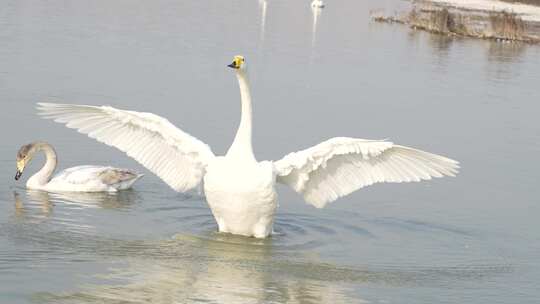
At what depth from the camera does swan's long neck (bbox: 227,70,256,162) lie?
1099cm

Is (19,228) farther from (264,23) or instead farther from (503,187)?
(264,23)

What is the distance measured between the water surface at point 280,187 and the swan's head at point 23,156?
17 centimetres

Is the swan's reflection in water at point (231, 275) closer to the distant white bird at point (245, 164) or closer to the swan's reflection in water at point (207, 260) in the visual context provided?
the swan's reflection in water at point (207, 260)

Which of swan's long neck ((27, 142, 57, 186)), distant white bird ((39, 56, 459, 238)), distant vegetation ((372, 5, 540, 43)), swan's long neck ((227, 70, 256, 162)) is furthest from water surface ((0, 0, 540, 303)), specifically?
distant vegetation ((372, 5, 540, 43))

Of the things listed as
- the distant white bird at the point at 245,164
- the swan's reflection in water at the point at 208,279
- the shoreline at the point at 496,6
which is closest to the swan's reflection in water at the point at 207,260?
the swan's reflection in water at the point at 208,279

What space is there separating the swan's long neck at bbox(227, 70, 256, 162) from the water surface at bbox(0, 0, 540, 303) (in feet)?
2.71

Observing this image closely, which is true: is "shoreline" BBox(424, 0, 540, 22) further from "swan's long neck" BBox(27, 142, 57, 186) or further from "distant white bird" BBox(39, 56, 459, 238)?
"distant white bird" BBox(39, 56, 459, 238)

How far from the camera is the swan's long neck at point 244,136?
36.1 feet

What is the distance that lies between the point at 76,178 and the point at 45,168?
19.1 inches

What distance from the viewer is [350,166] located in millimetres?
11484

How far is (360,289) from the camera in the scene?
9.77 m

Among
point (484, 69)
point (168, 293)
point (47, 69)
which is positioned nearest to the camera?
point (168, 293)

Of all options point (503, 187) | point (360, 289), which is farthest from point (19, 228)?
point (503, 187)

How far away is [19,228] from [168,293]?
2363 millimetres
